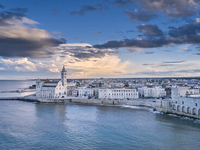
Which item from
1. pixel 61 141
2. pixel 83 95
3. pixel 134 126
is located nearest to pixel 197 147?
pixel 134 126

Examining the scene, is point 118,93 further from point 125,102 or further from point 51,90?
point 51,90

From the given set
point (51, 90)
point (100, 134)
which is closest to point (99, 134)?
point (100, 134)

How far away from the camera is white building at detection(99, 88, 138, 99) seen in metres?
43.4

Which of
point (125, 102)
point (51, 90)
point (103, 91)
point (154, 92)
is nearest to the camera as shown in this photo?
point (125, 102)

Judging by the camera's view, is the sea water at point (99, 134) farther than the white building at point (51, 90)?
No

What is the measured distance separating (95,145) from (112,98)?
2781 cm

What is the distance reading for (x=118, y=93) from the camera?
143 ft

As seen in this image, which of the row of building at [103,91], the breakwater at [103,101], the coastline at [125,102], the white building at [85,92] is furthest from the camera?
the white building at [85,92]

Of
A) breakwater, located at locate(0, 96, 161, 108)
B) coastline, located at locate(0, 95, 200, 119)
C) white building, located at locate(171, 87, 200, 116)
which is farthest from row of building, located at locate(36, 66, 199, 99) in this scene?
white building, located at locate(171, 87, 200, 116)

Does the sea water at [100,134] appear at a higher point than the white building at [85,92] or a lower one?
lower

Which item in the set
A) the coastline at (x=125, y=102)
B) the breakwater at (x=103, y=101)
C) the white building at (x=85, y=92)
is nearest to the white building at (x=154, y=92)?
the coastline at (x=125, y=102)

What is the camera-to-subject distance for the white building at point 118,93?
43375 mm

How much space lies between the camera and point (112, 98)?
43.2 meters

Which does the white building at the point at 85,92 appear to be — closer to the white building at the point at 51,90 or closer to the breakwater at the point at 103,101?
the white building at the point at 51,90
